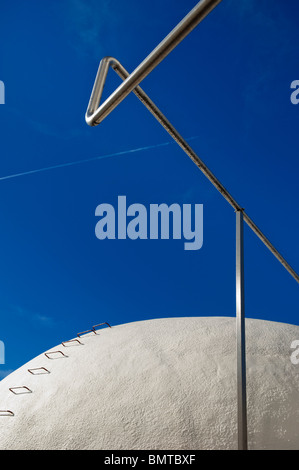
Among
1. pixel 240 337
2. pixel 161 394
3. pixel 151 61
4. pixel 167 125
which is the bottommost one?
pixel 161 394

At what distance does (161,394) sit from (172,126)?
299cm

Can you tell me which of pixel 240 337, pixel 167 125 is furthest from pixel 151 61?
pixel 240 337

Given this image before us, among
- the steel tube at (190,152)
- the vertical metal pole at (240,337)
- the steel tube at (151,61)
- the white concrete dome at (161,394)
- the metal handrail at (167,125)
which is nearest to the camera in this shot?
the steel tube at (151,61)

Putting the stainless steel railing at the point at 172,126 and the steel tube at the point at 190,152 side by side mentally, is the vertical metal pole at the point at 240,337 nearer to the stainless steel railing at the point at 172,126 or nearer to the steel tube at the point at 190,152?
the stainless steel railing at the point at 172,126

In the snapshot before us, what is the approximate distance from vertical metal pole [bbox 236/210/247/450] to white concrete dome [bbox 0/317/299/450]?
1.02 m

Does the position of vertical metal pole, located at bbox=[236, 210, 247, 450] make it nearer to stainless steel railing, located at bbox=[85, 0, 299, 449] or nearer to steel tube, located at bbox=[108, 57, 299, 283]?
stainless steel railing, located at bbox=[85, 0, 299, 449]

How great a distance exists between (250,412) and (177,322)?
2.40 m

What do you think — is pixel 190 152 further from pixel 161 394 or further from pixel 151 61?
pixel 161 394

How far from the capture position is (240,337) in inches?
117

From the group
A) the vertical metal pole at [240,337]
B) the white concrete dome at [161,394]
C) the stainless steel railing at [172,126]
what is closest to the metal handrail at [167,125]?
the stainless steel railing at [172,126]

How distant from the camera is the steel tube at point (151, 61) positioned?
5.04 feet

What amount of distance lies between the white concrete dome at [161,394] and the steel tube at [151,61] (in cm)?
316

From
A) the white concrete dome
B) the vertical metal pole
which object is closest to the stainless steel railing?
the vertical metal pole
